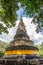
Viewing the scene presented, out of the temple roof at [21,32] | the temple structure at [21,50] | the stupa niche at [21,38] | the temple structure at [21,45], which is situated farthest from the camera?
the temple roof at [21,32]

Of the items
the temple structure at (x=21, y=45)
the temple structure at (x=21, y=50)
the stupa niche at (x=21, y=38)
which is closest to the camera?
the temple structure at (x=21, y=50)

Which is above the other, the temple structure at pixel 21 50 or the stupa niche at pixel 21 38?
the stupa niche at pixel 21 38

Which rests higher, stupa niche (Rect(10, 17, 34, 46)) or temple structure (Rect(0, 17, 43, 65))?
stupa niche (Rect(10, 17, 34, 46))

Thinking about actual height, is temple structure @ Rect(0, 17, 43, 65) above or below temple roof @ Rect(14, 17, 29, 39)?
below

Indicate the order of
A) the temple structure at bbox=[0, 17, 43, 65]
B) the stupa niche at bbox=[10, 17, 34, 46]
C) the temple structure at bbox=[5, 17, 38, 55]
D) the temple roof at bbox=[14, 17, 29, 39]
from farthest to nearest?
1. the temple roof at bbox=[14, 17, 29, 39]
2. the stupa niche at bbox=[10, 17, 34, 46]
3. the temple structure at bbox=[5, 17, 38, 55]
4. the temple structure at bbox=[0, 17, 43, 65]

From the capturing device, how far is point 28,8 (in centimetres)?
685

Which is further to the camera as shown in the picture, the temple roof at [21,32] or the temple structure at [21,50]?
the temple roof at [21,32]

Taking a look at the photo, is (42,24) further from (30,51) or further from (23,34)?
(23,34)

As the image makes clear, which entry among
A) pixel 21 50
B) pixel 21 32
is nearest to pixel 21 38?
pixel 21 32

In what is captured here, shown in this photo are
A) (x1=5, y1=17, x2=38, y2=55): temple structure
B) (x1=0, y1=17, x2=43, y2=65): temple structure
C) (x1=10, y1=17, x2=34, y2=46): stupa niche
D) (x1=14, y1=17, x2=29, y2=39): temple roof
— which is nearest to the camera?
(x1=0, y1=17, x2=43, y2=65): temple structure

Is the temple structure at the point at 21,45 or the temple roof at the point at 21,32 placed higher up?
the temple roof at the point at 21,32

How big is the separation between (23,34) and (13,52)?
128 inches

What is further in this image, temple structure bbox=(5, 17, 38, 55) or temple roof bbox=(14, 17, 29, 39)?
temple roof bbox=(14, 17, 29, 39)

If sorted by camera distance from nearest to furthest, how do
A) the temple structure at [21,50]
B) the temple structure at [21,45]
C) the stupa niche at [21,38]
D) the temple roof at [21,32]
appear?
the temple structure at [21,50]
the temple structure at [21,45]
the stupa niche at [21,38]
the temple roof at [21,32]
